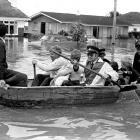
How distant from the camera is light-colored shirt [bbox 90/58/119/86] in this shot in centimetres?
780

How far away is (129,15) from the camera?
220 ft

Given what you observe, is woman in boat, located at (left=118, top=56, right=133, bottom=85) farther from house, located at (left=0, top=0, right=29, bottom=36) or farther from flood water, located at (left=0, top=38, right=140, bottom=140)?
house, located at (left=0, top=0, right=29, bottom=36)

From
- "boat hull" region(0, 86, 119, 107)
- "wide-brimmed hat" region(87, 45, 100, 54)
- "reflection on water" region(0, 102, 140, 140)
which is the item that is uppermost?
"wide-brimmed hat" region(87, 45, 100, 54)

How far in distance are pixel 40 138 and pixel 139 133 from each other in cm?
167

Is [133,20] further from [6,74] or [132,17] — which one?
[6,74]

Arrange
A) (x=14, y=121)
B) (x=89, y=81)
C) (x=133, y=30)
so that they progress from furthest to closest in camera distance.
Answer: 1. (x=133, y=30)
2. (x=89, y=81)
3. (x=14, y=121)

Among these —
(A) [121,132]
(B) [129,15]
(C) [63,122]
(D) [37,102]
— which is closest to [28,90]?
(D) [37,102]

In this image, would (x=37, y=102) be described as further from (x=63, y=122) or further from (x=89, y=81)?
(x=89, y=81)

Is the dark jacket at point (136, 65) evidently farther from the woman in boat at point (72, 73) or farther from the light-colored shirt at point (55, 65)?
the light-colored shirt at point (55, 65)

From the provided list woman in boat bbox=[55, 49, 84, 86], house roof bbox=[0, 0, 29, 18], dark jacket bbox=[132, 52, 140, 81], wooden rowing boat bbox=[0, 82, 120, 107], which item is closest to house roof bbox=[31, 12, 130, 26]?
house roof bbox=[0, 0, 29, 18]

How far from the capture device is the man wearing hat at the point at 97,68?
25.6 feet

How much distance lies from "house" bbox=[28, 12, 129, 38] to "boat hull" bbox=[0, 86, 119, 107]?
36028 millimetres

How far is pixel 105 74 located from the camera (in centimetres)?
779

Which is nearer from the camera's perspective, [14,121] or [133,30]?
[14,121]
